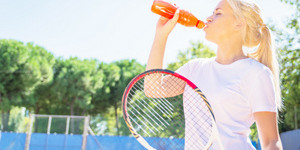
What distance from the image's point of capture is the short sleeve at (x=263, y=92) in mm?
1271

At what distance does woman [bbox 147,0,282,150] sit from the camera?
1284mm

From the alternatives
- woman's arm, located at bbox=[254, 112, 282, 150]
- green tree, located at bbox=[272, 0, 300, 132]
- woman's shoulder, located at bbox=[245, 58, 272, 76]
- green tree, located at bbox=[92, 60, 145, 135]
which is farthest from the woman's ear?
green tree, located at bbox=[92, 60, 145, 135]

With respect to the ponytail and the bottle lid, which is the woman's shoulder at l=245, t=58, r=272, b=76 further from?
the bottle lid

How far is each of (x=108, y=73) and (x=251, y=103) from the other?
2982 centimetres

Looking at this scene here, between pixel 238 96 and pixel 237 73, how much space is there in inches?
4.5

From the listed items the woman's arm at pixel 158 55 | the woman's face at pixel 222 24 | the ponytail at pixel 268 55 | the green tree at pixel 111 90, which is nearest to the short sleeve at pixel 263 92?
the ponytail at pixel 268 55

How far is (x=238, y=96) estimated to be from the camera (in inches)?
54.5

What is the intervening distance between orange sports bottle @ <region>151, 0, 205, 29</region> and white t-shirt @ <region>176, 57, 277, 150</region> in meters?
0.27

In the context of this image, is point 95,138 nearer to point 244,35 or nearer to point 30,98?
point 244,35

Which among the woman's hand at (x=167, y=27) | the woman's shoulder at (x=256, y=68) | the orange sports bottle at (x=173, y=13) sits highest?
the orange sports bottle at (x=173, y=13)

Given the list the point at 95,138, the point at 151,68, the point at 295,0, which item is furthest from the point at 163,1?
the point at 295,0

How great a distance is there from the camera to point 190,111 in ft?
5.09

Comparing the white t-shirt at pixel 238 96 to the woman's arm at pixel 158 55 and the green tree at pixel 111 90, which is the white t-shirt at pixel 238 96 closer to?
the woman's arm at pixel 158 55

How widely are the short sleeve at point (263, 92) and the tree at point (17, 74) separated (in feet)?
75.1
